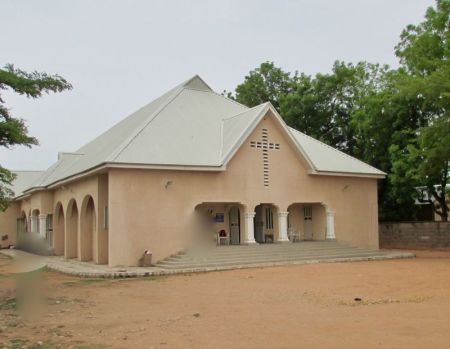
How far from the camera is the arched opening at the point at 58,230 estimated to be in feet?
93.6

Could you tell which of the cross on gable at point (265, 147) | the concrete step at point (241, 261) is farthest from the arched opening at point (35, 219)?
the cross on gable at point (265, 147)

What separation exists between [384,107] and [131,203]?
54.8ft

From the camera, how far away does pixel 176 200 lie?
21.2m

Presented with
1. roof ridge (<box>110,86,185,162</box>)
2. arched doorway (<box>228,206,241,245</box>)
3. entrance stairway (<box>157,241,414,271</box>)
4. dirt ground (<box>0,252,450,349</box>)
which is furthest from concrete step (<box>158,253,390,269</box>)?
roof ridge (<box>110,86,185,162</box>)

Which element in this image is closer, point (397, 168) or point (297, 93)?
point (397, 168)

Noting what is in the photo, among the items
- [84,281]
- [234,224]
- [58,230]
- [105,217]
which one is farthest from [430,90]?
[58,230]

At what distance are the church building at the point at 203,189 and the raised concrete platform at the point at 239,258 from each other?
0.77 metres

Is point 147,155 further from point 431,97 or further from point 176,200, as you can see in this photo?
point 431,97

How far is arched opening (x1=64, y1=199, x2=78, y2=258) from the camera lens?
25.6 metres

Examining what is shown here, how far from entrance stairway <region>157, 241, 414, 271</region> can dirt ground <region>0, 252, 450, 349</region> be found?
3192 mm

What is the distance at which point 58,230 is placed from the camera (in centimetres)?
2877

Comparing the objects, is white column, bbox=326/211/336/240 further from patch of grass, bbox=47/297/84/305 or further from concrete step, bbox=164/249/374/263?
patch of grass, bbox=47/297/84/305

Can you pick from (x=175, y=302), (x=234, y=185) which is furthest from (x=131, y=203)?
(x=175, y=302)

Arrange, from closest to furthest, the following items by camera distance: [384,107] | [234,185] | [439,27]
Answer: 1. [234,185]
2. [439,27]
3. [384,107]
